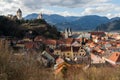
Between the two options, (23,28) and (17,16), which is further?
(17,16)

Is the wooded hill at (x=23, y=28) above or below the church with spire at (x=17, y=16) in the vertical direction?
below

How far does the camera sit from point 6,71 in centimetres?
1091

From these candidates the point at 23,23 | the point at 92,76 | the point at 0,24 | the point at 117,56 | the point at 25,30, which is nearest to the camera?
the point at 92,76

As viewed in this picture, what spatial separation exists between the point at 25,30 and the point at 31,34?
268 cm

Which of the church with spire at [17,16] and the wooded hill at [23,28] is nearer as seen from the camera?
the wooded hill at [23,28]

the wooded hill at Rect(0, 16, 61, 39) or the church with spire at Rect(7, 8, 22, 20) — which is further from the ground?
the church with spire at Rect(7, 8, 22, 20)

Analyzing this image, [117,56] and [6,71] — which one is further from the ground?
[6,71]

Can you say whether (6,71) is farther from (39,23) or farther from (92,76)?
(39,23)

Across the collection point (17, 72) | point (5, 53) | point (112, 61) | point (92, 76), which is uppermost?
point (5, 53)

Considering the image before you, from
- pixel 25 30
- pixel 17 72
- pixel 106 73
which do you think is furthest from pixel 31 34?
pixel 17 72

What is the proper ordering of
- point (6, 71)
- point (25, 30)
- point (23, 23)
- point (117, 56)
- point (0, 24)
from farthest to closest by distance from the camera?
1. point (23, 23)
2. point (25, 30)
3. point (0, 24)
4. point (117, 56)
5. point (6, 71)

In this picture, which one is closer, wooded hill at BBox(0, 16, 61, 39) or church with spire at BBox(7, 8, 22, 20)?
wooded hill at BBox(0, 16, 61, 39)

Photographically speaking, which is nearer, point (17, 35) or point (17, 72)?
point (17, 72)

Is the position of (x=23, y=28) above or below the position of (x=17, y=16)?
below
